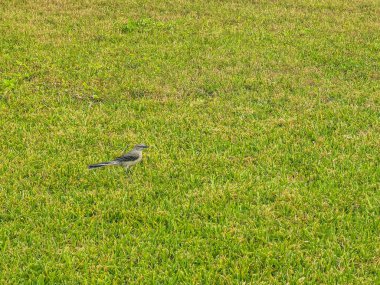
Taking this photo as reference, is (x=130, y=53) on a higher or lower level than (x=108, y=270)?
higher

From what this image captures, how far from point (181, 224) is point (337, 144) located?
2.99 meters

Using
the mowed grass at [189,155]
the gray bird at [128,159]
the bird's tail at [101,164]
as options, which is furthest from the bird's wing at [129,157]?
the mowed grass at [189,155]

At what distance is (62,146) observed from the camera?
702 centimetres

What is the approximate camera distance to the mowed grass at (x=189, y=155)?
483 centimetres

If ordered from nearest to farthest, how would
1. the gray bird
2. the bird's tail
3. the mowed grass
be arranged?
1. the mowed grass
2. the bird's tail
3. the gray bird

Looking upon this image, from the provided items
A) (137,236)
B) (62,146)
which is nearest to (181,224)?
(137,236)

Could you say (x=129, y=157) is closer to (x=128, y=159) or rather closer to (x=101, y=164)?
(x=128, y=159)

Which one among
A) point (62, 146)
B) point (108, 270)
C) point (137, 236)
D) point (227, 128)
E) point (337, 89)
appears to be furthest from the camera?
point (337, 89)

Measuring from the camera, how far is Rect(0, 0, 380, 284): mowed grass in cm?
483

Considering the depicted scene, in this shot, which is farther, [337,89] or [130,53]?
[130,53]

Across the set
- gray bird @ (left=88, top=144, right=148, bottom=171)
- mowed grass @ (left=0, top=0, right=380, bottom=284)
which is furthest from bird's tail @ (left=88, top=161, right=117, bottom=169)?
mowed grass @ (left=0, top=0, right=380, bottom=284)

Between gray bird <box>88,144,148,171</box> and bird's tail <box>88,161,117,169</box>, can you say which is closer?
bird's tail <box>88,161,117,169</box>

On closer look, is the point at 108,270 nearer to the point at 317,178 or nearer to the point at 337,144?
the point at 317,178

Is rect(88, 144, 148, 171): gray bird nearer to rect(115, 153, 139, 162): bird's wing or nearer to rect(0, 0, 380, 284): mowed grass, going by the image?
rect(115, 153, 139, 162): bird's wing
